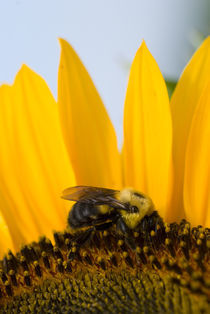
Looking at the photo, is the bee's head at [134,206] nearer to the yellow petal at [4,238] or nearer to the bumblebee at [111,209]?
the bumblebee at [111,209]

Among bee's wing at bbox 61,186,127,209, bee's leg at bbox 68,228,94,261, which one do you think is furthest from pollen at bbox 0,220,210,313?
bee's wing at bbox 61,186,127,209

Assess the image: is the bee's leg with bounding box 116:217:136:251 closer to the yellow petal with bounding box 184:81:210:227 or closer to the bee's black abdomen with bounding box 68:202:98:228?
the bee's black abdomen with bounding box 68:202:98:228

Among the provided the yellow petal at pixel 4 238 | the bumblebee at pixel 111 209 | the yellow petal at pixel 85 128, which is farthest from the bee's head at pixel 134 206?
the yellow petal at pixel 4 238

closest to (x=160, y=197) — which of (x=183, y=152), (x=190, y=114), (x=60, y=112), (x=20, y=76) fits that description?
(x=183, y=152)

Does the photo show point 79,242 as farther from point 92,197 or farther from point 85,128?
point 85,128

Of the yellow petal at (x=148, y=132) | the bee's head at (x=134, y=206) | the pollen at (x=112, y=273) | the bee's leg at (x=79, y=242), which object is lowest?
the pollen at (x=112, y=273)

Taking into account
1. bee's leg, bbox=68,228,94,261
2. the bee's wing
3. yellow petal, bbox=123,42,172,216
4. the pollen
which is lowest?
the pollen
